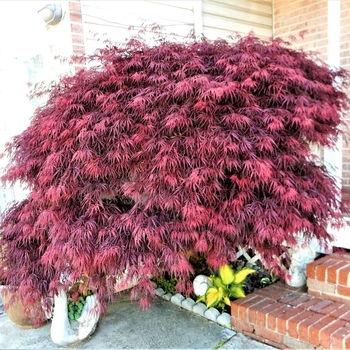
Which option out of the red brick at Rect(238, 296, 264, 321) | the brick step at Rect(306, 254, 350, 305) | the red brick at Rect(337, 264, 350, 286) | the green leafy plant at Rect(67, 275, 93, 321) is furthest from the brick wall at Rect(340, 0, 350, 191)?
the green leafy plant at Rect(67, 275, 93, 321)

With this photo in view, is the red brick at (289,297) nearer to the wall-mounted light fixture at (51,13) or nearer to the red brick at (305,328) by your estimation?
the red brick at (305,328)

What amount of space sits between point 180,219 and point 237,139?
0.62 meters

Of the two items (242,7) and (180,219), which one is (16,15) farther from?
(180,219)

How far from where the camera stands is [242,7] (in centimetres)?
459

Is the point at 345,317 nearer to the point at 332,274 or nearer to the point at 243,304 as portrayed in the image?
the point at 332,274

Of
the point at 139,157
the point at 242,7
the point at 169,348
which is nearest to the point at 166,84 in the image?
the point at 139,157

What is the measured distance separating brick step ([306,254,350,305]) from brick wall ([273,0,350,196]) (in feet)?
5.26

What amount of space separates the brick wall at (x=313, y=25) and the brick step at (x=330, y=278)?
5.26 ft

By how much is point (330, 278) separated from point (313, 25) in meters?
3.55

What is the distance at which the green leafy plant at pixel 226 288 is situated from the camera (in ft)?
9.25

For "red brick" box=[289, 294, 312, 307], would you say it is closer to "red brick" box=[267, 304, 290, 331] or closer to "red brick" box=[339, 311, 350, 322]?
"red brick" box=[267, 304, 290, 331]

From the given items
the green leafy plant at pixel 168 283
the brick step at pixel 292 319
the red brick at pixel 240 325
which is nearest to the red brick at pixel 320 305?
the brick step at pixel 292 319

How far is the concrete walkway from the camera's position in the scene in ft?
8.15

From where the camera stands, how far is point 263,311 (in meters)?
Answer: 2.49
